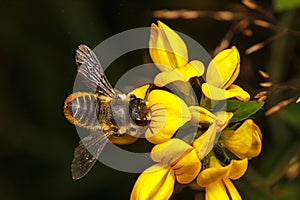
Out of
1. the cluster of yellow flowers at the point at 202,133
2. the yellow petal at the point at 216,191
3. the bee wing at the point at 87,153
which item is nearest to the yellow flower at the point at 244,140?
the cluster of yellow flowers at the point at 202,133

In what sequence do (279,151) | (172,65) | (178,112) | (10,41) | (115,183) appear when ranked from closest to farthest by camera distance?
(178,112), (172,65), (279,151), (115,183), (10,41)

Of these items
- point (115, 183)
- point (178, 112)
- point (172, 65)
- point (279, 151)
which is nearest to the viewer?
point (178, 112)

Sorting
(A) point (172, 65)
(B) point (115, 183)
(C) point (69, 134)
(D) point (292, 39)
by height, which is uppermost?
(A) point (172, 65)

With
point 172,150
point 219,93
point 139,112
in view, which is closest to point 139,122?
point 139,112

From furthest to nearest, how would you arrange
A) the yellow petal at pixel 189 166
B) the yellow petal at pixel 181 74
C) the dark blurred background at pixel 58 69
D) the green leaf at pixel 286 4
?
1. the dark blurred background at pixel 58 69
2. the green leaf at pixel 286 4
3. the yellow petal at pixel 181 74
4. the yellow petal at pixel 189 166

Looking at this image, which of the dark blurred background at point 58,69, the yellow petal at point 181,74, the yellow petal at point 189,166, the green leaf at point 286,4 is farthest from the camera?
the dark blurred background at point 58,69

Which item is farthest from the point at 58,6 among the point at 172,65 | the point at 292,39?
the point at 172,65

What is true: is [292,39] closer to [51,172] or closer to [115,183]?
[115,183]

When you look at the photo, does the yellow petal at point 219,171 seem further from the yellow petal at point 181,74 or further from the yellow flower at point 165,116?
the yellow petal at point 181,74
